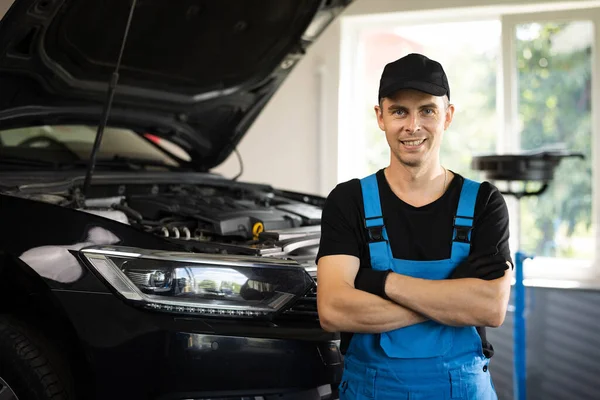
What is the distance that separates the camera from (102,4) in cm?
259

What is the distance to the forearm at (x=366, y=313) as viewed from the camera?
5.26ft

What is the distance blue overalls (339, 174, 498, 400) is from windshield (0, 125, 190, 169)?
5.41ft

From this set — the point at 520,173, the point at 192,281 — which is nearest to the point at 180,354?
the point at 192,281

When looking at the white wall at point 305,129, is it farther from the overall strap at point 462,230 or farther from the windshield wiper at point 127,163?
the overall strap at point 462,230

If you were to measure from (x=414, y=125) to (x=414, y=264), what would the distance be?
31 centimetres

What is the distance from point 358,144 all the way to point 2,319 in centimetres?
390

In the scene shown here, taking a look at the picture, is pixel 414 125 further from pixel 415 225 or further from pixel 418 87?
pixel 415 225

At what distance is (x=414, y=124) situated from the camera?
5.47ft

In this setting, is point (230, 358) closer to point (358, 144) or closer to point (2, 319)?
point (2, 319)

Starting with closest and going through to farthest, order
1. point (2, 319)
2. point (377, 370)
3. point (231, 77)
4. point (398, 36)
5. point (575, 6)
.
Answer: point (377, 370)
point (2, 319)
point (231, 77)
point (575, 6)
point (398, 36)

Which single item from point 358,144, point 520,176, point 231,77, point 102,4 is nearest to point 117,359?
point 102,4

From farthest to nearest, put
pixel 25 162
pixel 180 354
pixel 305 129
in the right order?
pixel 305 129, pixel 25 162, pixel 180 354

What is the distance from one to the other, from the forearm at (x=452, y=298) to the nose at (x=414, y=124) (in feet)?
1.06

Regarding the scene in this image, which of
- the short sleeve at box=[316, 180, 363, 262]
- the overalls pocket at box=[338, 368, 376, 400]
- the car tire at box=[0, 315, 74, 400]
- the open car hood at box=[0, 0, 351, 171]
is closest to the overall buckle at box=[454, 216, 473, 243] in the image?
the short sleeve at box=[316, 180, 363, 262]
